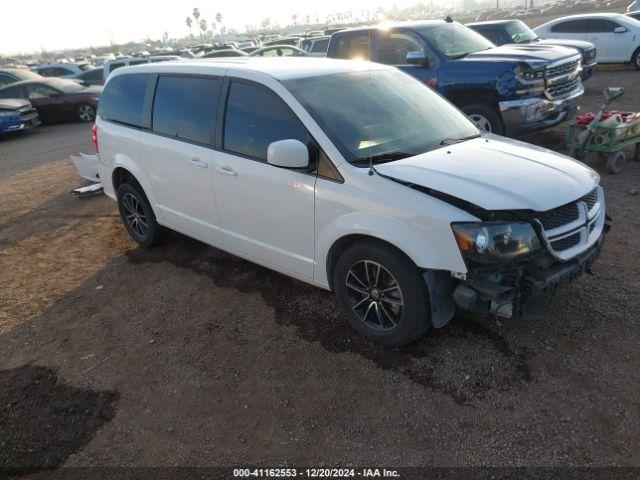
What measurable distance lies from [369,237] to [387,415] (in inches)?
43.6

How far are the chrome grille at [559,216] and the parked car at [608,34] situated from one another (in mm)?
14302

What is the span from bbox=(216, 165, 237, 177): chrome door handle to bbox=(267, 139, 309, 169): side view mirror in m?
0.70

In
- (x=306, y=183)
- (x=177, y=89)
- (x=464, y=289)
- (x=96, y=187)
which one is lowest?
(x=96, y=187)

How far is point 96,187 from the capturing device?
762cm

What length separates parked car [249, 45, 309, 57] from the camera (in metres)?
18.2

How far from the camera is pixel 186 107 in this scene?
177 inches

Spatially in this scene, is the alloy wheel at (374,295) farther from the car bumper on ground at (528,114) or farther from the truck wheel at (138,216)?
the car bumper on ground at (528,114)

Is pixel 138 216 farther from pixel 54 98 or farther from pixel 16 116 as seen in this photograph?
pixel 54 98

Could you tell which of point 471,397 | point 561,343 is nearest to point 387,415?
point 471,397

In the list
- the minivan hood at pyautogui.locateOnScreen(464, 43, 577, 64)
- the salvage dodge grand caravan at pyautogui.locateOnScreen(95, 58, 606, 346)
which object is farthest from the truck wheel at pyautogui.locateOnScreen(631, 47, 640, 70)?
the salvage dodge grand caravan at pyautogui.locateOnScreen(95, 58, 606, 346)

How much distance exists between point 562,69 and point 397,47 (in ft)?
8.40

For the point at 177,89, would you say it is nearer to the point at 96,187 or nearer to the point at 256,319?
the point at 256,319

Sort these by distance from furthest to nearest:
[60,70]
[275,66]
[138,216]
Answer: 1. [60,70]
2. [138,216]
3. [275,66]

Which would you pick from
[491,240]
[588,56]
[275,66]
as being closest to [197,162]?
[275,66]
